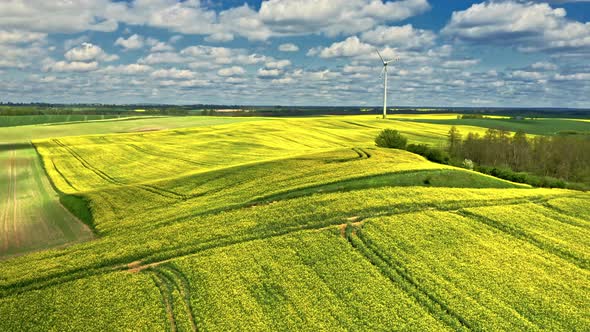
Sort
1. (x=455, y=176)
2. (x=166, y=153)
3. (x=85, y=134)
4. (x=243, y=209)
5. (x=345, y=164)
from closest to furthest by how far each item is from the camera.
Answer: (x=243, y=209)
(x=455, y=176)
(x=345, y=164)
(x=166, y=153)
(x=85, y=134)

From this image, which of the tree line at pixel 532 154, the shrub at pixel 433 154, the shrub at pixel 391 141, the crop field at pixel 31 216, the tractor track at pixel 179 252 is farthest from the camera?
the tree line at pixel 532 154

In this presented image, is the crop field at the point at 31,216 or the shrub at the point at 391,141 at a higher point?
the shrub at the point at 391,141

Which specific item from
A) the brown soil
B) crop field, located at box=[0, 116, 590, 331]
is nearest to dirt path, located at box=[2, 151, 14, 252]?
crop field, located at box=[0, 116, 590, 331]

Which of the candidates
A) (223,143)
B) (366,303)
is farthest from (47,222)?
(223,143)

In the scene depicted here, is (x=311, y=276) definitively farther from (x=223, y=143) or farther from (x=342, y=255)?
(x=223, y=143)

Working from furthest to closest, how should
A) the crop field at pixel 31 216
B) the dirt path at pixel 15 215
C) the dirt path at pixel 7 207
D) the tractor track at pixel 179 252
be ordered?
the dirt path at pixel 15 215 → the dirt path at pixel 7 207 → the crop field at pixel 31 216 → the tractor track at pixel 179 252

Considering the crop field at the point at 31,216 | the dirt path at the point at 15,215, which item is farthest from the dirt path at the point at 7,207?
the dirt path at the point at 15,215

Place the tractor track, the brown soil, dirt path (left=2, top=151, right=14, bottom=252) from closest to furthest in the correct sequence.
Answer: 1. the tractor track
2. dirt path (left=2, top=151, right=14, bottom=252)
3. the brown soil

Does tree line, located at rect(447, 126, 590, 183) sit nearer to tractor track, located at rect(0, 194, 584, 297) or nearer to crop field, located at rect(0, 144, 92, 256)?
tractor track, located at rect(0, 194, 584, 297)

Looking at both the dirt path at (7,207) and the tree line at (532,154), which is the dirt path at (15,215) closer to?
the dirt path at (7,207)
